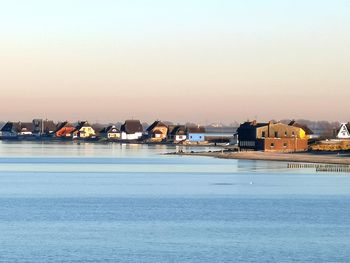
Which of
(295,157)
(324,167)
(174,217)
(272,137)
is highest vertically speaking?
(272,137)

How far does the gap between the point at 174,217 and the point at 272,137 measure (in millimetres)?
83783

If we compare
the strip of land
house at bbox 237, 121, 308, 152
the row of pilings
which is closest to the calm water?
the row of pilings

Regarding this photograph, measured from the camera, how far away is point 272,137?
136 metres

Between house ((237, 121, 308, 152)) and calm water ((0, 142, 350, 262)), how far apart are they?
4164cm

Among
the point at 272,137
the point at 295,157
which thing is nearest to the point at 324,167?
the point at 295,157

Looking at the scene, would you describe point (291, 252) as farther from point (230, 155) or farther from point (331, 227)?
point (230, 155)

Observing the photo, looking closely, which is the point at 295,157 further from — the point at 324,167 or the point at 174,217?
the point at 174,217

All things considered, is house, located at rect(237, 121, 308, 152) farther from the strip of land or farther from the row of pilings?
the row of pilings

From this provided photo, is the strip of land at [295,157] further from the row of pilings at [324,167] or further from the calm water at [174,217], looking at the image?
the calm water at [174,217]

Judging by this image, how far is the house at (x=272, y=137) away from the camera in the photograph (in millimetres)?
134875

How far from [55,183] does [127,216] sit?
1088 inches

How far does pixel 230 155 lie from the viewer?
13650 centimetres

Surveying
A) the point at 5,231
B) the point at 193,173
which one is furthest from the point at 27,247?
the point at 193,173

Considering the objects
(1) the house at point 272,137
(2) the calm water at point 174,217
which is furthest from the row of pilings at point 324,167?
(1) the house at point 272,137
